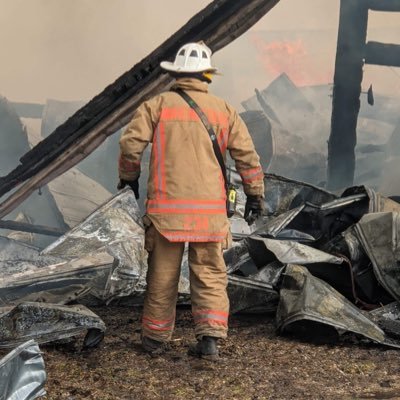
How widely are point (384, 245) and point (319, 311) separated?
0.77 metres

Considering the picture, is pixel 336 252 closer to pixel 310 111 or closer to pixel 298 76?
pixel 310 111

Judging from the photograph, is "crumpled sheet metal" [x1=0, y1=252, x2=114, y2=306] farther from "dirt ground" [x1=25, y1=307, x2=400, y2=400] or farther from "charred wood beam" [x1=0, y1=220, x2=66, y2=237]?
"charred wood beam" [x1=0, y1=220, x2=66, y2=237]

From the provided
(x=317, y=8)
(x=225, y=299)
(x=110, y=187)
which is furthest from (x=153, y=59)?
→ (x=317, y=8)

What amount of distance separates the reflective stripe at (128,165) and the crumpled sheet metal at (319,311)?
3.83 ft

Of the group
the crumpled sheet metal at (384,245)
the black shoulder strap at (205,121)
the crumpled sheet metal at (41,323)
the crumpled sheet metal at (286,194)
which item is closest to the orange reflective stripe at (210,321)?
the crumpled sheet metal at (41,323)

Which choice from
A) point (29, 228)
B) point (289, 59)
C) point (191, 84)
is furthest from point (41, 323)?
point (289, 59)

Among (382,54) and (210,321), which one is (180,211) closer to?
(210,321)

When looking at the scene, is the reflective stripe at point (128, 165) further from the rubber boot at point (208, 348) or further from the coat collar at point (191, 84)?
the rubber boot at point (208, 348)

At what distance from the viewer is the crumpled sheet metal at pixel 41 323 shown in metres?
3.95

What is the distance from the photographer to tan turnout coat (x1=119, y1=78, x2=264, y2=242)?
4.08 meters

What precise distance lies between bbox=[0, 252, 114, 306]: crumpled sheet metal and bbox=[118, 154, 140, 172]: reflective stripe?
101 centimetres

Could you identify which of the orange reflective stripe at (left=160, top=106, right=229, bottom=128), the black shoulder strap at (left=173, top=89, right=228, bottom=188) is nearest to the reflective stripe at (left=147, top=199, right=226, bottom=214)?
the black shoulder strap at (left=173, top=89, right=228, bottom=188)

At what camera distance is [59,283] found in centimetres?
486

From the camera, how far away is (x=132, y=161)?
4148 mm
